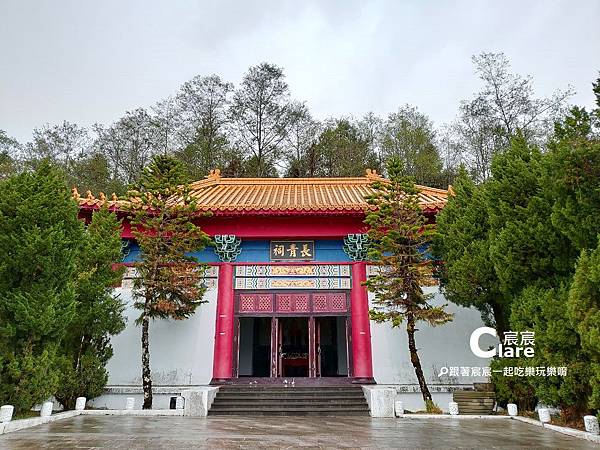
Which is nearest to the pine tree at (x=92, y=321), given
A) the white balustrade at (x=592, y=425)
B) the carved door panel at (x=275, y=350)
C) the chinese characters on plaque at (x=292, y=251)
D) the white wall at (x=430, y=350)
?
the carved door panel at (x=275, y=350)

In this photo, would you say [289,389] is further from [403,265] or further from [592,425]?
[592,425]


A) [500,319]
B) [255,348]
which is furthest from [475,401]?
[255,348]

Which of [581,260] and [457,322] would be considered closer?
[581,260]

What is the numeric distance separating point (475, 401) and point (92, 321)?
22.5 feet

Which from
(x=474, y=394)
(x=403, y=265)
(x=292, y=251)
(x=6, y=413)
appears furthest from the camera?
(x=292, y=251)

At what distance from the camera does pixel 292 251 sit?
952 cm

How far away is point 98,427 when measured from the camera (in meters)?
5.49

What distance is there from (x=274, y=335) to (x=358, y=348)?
1748mm

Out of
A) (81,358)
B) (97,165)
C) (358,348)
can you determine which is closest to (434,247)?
(358,348)

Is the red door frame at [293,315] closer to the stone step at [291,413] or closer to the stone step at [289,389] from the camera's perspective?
the stone step at [289,389]

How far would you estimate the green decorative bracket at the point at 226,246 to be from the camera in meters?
9.35

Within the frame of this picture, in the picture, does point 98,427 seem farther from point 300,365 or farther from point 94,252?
point 300,365

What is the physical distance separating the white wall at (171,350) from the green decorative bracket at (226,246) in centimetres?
Answer: 76

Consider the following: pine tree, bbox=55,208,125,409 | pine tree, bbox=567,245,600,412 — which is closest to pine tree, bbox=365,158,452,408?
pine tree, bbox=567,245,600,412
